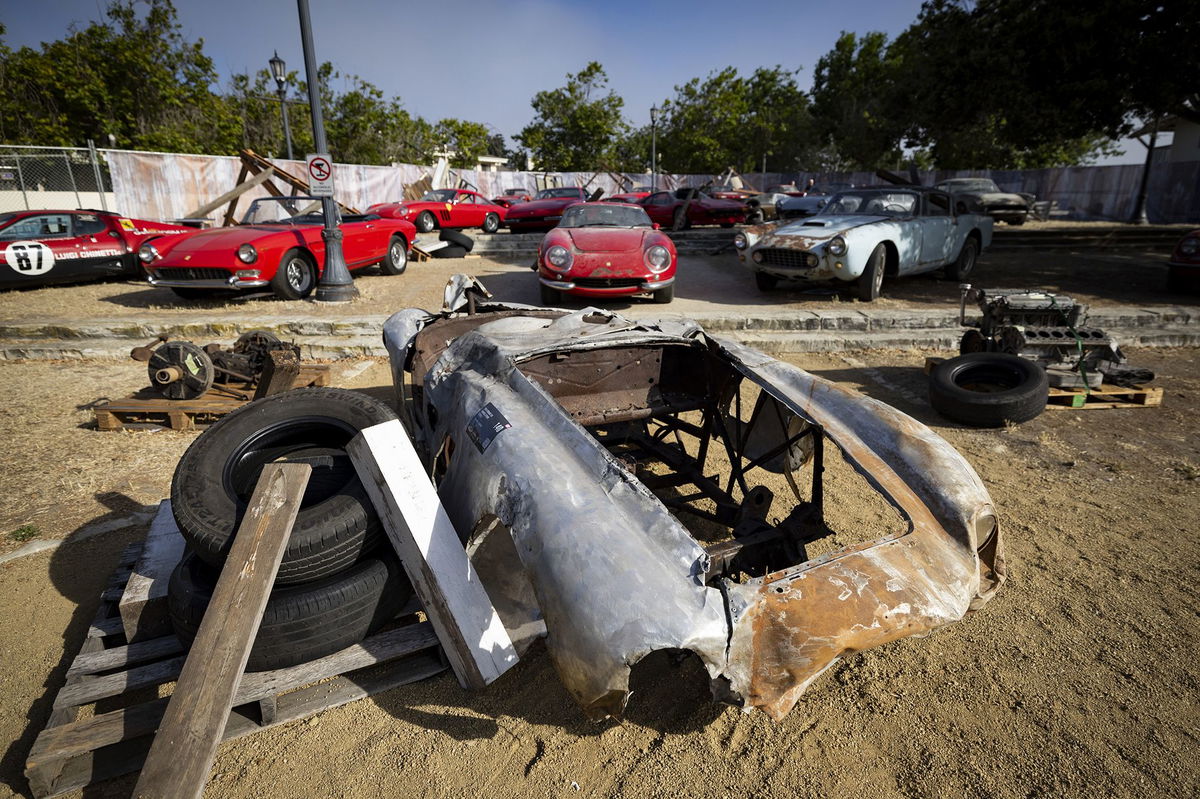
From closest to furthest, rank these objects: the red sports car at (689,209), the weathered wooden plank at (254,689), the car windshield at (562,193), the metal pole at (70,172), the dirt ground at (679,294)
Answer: the weathered wooden plank at (254,689), the dirt ground at (679,294), the metal pole at (70,172), the red sports car at (689,209), the car windshield at (562,193)

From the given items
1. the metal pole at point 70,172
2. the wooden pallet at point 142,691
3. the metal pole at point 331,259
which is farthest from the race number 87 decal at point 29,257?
the wooden pallet at point 142,691

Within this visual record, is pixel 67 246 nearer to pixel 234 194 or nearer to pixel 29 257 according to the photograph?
Result: pixel 29 257

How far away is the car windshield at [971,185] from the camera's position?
19.6m

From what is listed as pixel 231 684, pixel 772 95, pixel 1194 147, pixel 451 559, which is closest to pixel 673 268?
pixel 451 559

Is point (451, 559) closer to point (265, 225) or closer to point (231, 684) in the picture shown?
point (231, 684)

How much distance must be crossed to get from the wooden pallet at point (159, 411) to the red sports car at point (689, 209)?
43.0 ft

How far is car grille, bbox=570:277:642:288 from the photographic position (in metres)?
7.55

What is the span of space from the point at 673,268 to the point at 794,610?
6724mm

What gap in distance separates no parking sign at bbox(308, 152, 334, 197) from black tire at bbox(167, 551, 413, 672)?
712 cm

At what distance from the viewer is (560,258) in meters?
7.60

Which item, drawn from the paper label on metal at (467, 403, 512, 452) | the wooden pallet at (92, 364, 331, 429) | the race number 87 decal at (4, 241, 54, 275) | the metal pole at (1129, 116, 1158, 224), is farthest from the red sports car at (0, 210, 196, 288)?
the metal pole at (1129, 116, 1158, 224)

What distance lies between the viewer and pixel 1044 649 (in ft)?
7.79

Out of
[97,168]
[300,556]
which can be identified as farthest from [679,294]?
[97,168]

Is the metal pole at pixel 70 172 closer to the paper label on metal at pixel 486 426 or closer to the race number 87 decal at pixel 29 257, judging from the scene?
the race number 87 decal at pixel 29 257
